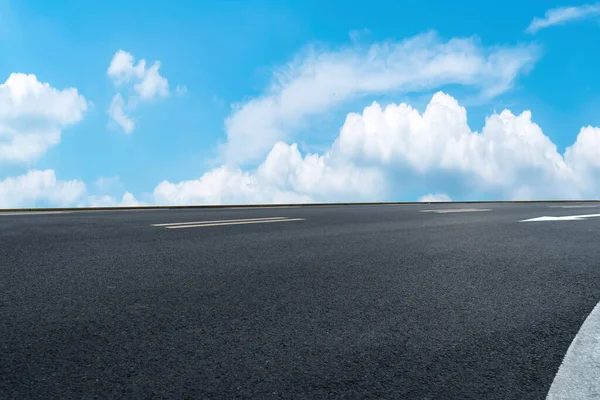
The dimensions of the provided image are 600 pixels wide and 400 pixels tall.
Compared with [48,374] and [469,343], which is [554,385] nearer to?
[469,343]

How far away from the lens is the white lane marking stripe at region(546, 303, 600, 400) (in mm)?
1749

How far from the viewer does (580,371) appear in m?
1.95

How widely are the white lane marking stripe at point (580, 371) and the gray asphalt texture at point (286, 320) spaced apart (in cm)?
5

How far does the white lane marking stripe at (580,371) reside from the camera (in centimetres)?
175

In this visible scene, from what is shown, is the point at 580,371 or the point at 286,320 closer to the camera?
the point at 580,371

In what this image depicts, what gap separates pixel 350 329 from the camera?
8.09 feet

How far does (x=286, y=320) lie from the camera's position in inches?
103

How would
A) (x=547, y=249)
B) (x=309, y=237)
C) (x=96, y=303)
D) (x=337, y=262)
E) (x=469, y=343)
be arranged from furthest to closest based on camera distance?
(x=309, y=237) → (x=547, y=249) → (x=337, y=262) → (x=96, y=303) → (x=469, y=343)

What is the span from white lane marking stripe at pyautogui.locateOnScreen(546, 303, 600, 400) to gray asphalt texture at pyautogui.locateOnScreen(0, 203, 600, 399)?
5cm

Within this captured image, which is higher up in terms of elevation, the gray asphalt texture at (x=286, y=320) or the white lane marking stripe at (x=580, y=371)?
the gray asphalt texture at (x=286, y=320)

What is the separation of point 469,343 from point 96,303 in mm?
2366

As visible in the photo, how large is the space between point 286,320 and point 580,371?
1.50 metres

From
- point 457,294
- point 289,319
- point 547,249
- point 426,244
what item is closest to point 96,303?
point 289,319

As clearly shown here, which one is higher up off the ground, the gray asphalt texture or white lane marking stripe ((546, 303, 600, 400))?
the gray asphalt texture
